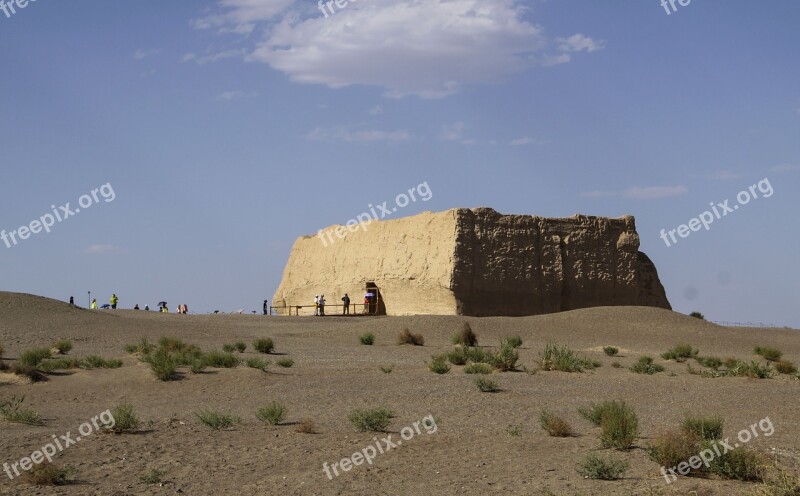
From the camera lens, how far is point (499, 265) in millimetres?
42375

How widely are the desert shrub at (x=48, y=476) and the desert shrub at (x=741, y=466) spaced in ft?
24.2

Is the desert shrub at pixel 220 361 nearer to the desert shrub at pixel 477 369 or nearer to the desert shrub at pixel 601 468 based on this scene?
the desert shrub at pixel 477 369

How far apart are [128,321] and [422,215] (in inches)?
589

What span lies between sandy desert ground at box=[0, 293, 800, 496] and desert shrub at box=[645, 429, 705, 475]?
190 millimetres

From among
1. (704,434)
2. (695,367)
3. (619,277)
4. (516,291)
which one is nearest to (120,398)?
(704,434)

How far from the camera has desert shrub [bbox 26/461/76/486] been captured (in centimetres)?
Answer: 1090

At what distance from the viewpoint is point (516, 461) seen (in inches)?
470

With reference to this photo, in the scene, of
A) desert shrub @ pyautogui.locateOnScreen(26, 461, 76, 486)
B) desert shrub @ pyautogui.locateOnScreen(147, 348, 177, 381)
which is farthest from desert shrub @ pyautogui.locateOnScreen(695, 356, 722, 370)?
desert shrub @ pyautogui.locateOnScreen(26, 461, 76, 486)

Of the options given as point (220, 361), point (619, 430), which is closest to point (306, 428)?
point (619, 430)

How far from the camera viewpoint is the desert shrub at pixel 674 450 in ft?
35.3

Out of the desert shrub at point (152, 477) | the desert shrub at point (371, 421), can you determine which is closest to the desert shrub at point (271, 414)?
the desert shrub at point (371, 421)

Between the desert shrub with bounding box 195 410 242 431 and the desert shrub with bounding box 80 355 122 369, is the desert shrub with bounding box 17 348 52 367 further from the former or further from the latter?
the desert shrub with bounding box 195 410 242 431

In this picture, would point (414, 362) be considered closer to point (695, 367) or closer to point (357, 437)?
point (695, 367)

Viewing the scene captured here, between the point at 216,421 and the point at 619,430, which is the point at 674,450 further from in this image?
the point at 216,421
